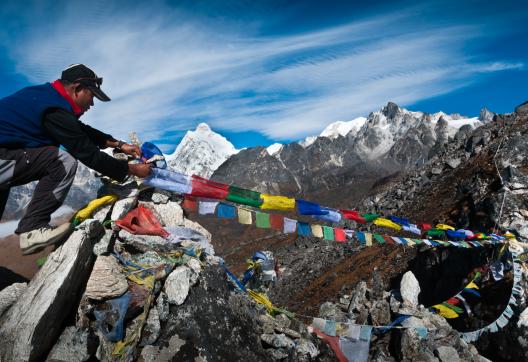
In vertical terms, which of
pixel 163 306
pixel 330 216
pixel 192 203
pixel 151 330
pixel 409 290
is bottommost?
pixel 151 330

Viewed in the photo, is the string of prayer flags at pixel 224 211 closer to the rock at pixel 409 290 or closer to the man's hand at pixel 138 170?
the man's hand at pixel 138 170

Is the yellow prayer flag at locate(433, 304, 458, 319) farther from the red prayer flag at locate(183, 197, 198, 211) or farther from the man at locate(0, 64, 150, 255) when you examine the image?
the man at locate(0, 64, 150, 255)

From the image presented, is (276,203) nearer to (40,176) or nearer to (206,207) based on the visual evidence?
(206,207)

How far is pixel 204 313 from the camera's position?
6.05m

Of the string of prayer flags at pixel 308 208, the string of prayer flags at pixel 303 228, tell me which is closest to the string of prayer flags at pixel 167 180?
the string of prayer flags at pixel 308 208

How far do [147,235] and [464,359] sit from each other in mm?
7353

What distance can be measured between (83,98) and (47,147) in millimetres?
768

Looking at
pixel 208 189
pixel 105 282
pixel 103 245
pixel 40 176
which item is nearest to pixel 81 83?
pixel 40 176

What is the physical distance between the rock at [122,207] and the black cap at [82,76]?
8.84 feet

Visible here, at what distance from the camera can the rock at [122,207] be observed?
23.4 feet

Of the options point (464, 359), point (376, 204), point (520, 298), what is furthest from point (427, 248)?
point (376, 204)

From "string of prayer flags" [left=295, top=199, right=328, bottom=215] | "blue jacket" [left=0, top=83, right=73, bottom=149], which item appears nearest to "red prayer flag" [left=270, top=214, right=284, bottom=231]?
"string of prayer flags" [left=295, top=199, right=328, bottom=215]

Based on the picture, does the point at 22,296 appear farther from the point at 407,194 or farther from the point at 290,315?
the point at 407,194

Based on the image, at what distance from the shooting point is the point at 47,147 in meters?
4.92
